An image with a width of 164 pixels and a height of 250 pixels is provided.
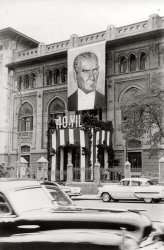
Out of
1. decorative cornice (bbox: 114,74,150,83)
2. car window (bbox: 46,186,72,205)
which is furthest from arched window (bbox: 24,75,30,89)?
car window (bbox: 46,186,72,205)

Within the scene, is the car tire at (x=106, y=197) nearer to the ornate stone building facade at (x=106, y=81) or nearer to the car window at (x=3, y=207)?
the ornate stone building facade at (x=106, y=81)

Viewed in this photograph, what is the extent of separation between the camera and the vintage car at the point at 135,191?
18688mm

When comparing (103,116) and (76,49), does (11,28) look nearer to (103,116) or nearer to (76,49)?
(76,49)

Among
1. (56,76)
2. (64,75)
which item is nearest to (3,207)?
(64,75)

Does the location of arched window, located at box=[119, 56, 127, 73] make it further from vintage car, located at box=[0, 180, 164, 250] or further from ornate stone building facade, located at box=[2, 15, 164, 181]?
vintage car, located at box=[0, 180, 164, 250]

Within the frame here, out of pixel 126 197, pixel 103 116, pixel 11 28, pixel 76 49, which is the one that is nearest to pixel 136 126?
pixel 126 197

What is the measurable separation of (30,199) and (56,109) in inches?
1171

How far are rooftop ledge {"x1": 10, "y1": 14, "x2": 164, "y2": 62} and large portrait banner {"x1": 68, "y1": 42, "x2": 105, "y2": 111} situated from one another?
1555 millimetres

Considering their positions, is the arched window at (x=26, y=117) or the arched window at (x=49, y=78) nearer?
the arched window at (x=49, y=78)

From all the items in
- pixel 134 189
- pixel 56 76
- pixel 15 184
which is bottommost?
pixel 134 189

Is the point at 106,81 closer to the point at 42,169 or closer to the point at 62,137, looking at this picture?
the point at 62,137

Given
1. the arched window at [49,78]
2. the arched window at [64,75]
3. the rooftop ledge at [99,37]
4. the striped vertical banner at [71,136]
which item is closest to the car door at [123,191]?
the striped vertical banner at [71,136]

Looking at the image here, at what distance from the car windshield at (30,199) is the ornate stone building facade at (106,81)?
→ 64.4ft

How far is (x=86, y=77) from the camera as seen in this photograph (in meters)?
31.3
